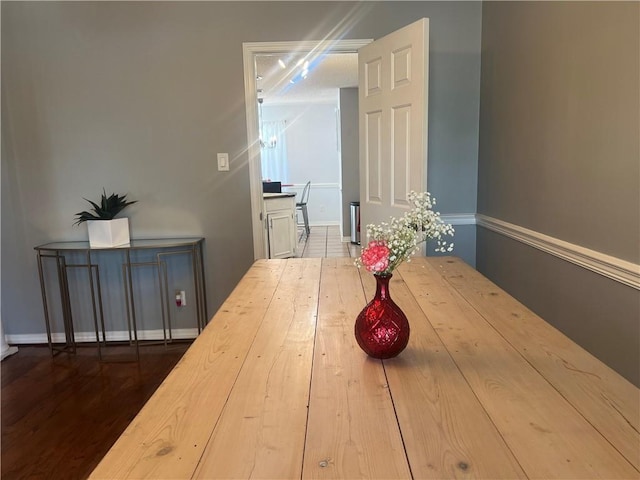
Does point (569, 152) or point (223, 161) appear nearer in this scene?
point (569, 152)

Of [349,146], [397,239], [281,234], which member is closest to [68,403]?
[397,239]

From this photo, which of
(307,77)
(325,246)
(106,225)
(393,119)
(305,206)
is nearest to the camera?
(393,119)

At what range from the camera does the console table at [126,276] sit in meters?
2.93

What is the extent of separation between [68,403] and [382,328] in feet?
6.98

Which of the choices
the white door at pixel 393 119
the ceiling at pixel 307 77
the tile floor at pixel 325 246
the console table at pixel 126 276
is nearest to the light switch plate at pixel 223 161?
the console table at pixel 126 276

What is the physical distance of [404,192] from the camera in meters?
2.71

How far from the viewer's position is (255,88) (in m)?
2.97

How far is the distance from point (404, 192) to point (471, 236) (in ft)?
2.34

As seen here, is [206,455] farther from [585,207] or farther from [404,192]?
[404,192]

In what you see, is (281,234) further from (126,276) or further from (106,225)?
(106,225)

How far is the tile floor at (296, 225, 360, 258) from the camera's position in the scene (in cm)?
569

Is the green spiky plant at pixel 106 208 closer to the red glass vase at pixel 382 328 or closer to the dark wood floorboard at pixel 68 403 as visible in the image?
the dark wood floorboard at pixel 68 403

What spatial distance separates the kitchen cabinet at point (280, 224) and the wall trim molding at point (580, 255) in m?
2.65

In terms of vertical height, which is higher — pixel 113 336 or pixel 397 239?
pixel 397 239
